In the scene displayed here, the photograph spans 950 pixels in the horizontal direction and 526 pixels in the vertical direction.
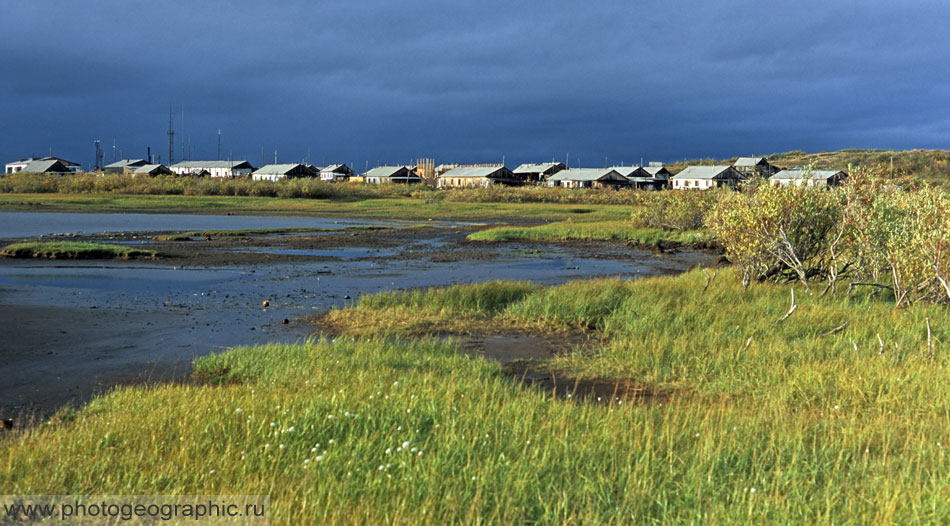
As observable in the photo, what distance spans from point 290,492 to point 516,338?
904 cm

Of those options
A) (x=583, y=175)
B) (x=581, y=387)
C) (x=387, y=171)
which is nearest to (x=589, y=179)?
(x=583, y=175)

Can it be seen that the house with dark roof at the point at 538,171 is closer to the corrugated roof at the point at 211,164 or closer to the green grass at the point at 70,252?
the corrugated roof at the point at 211,164

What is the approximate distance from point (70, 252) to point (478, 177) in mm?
109282

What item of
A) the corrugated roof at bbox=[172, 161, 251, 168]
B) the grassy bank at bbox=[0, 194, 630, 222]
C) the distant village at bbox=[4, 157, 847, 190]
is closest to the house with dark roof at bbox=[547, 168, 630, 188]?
the distant village at bbox=[4, 157, 847, 190]

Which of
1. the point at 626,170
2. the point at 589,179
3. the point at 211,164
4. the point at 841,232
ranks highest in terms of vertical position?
the point at 211,164

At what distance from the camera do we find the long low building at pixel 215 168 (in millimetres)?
159875

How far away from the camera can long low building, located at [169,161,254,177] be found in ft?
525

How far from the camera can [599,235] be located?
41.8m

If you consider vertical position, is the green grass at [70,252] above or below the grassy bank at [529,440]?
above

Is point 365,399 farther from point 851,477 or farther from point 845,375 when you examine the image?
point 845,375

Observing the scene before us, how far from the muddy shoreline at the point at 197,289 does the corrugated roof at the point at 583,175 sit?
95.9 metres

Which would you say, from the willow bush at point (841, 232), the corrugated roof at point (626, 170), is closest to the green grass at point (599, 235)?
the willow bush at point (841, 232)

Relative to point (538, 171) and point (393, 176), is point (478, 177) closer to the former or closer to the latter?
point (538, 171)

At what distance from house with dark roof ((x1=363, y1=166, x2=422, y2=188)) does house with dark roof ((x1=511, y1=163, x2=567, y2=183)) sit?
21123mm
